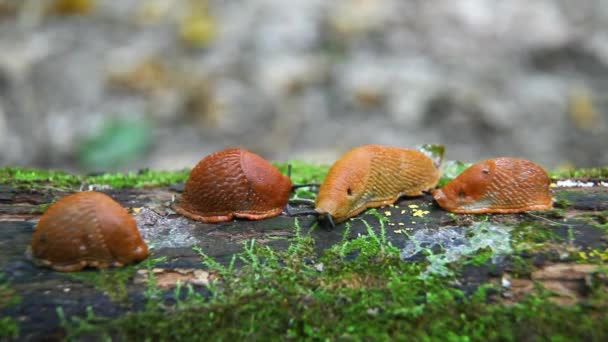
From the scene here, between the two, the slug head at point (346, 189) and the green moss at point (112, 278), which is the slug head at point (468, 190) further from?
the green moss at point (112, 278)

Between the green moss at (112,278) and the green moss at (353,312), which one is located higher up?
the green moss at (112,278)

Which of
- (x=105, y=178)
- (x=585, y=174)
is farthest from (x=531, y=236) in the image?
(x=105, y=178)

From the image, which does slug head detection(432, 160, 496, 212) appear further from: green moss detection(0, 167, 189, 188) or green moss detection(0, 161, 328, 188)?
green moss detection(0, 167, 189, 188)

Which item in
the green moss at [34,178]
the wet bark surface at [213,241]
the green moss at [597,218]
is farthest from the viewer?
the green moss at [34,178]

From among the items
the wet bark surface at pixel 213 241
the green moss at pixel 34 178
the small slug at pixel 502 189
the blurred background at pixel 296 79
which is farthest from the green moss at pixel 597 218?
the green moss at pixel 34 178

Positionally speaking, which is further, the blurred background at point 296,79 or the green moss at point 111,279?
the blurred background at point 296,79

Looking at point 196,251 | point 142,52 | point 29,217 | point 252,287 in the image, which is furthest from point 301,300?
point 142,52

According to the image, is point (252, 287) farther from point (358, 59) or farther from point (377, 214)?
point (358, 59)
